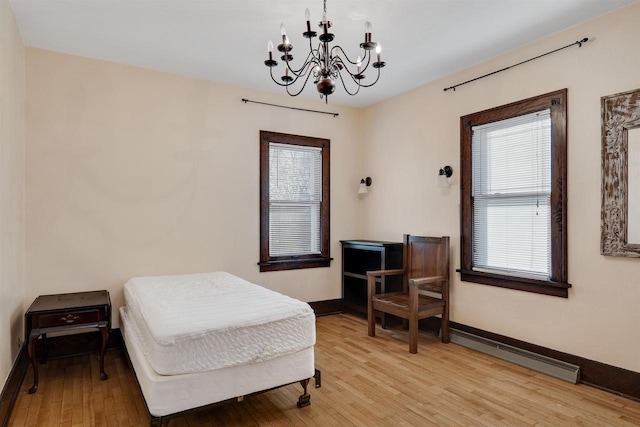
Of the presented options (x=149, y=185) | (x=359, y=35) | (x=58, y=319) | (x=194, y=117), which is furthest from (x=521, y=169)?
(x=58, y=319)

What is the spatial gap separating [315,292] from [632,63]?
384cm

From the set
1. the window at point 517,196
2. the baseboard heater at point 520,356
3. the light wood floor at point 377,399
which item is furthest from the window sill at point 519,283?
the light wood floor at point 377,399

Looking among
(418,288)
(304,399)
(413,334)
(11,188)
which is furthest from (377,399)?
(11,188)

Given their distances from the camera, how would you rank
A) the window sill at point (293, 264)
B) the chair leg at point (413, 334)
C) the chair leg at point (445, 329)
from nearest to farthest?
the chair leg at point (413, 334) < the chair leg at point (445, 329) < the window sill at point (293, 264)

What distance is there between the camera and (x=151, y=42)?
3348mm

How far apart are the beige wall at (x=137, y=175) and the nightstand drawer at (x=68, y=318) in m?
0.76

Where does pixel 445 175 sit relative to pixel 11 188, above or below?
above

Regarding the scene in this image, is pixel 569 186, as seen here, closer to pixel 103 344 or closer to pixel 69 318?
pixel 103 344

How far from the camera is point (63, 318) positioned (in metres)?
2.89

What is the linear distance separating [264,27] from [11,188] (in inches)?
89.2

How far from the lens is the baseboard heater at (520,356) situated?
9.92 ft

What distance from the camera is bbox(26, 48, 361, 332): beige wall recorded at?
347 cm

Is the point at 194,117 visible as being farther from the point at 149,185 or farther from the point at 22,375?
the point at 22,375

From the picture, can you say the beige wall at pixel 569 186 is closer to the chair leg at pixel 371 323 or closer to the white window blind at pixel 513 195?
the white window blind at pixel 513 195
